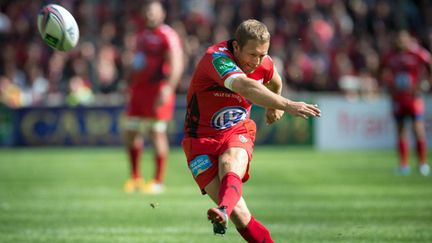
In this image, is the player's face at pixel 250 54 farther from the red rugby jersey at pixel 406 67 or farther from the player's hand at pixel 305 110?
the red rugby jersey at pixel 406 67

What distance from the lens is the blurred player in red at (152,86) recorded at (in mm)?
13164

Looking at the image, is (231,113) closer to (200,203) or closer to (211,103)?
(211,103)

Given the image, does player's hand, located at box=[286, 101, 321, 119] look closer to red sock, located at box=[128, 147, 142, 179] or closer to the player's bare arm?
the player's bare arm

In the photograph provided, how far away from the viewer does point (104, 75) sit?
23.7 metres

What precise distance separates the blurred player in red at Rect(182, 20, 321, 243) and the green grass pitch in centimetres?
154

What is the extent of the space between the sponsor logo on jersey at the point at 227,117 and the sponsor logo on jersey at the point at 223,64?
44 cm

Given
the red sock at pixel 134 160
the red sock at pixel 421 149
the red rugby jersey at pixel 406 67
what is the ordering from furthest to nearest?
the red rugby jersey at pixel 406 67 < the red sock at pixel 421 149 < the red sock at pixel 134 160

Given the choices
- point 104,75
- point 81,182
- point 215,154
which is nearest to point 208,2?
point 104,75

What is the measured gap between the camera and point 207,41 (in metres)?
24.6

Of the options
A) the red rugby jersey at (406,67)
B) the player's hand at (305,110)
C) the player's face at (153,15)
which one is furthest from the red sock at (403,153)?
the player's hand at (305,110)

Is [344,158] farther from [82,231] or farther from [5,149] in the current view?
[82,231]

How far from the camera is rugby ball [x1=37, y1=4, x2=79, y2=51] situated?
7727 mm

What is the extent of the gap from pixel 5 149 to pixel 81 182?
8.41 m

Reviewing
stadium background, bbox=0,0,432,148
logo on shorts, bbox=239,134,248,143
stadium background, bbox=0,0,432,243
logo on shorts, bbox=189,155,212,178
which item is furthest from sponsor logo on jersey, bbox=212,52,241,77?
stadium background, bbox=0,0,432,148
